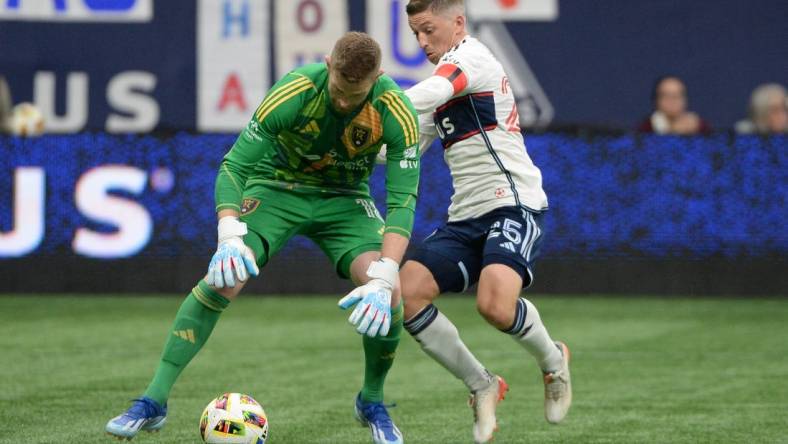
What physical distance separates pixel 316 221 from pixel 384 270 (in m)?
0.82

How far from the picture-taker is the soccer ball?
6.00 m

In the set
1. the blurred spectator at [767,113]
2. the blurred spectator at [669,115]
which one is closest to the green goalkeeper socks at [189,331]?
the blurred spectator at [669,115]

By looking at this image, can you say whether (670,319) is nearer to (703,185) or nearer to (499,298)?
(703,185)

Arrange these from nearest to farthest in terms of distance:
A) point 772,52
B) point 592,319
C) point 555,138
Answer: point 592,319 → point 555,138 → point 772,52

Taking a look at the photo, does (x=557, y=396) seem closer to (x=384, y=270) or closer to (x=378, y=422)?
(x=378, y=422)

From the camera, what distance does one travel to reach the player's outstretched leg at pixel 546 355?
6.79 m

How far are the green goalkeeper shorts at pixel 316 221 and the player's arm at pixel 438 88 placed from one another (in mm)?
695

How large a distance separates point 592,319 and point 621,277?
1.98 meters


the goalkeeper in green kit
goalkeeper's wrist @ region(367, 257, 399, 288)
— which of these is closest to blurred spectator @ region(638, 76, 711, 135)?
the goalkeeper in green kit

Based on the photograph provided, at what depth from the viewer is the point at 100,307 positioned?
13.5 m

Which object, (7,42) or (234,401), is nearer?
(234,401)

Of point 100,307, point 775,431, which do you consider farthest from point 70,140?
point 775,431

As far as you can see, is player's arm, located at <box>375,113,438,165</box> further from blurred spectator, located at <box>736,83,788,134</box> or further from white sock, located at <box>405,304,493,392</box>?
blurred spectator, located at <box>736,83,788,134</box>

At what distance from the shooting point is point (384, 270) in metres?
6.05
